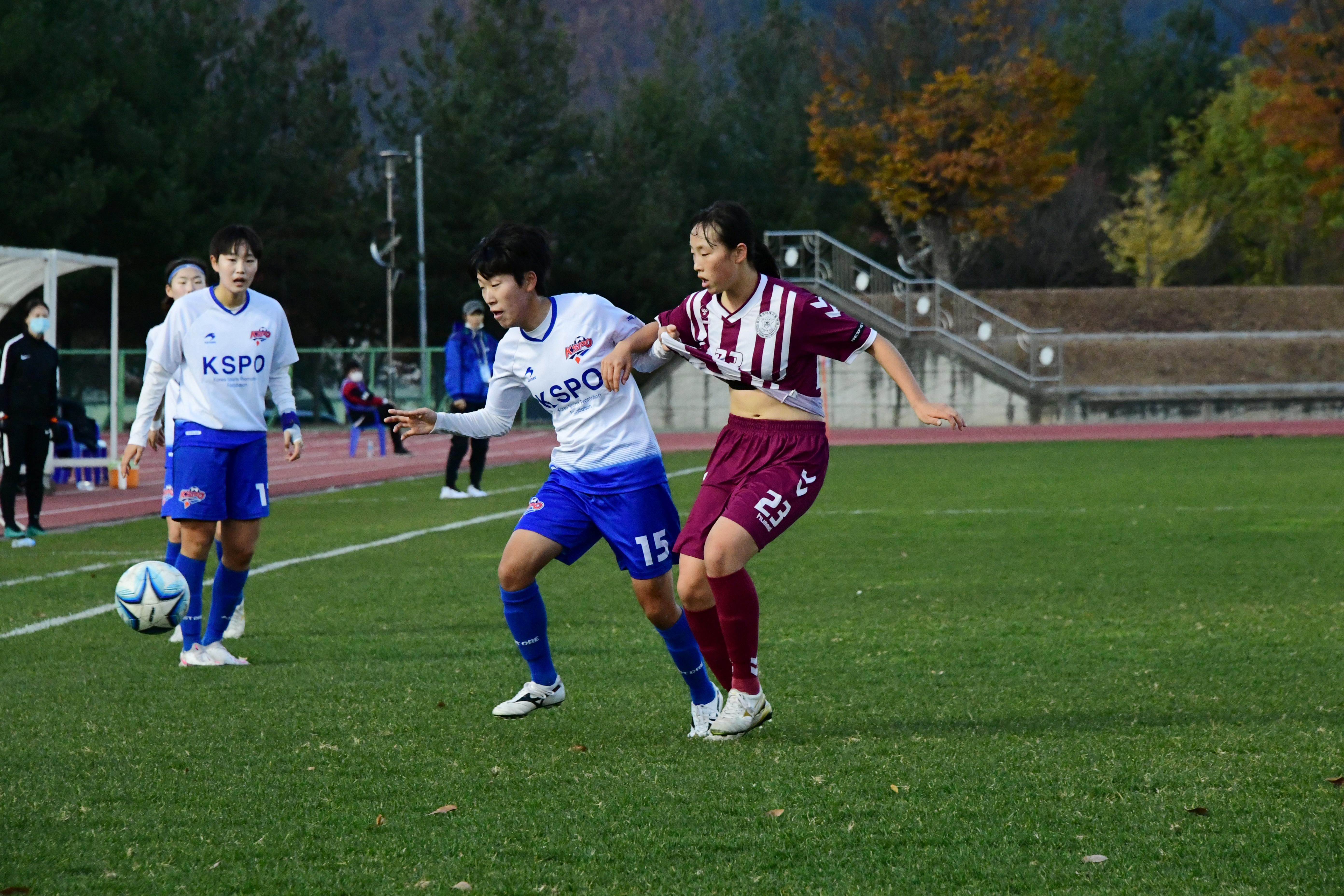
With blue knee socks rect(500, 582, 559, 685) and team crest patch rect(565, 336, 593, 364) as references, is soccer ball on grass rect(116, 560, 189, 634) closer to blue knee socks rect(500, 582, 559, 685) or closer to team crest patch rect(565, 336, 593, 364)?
blue knee socks rect(500, 582, 559, 685)

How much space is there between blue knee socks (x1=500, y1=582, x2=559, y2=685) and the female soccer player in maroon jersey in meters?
0.60

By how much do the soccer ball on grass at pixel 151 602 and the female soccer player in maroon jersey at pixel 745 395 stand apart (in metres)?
2.74

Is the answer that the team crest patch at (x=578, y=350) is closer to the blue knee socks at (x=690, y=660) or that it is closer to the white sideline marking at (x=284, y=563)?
the blue knee socks at (x=690, y=660)

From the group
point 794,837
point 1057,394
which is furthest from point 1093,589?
Result: point 1057,394

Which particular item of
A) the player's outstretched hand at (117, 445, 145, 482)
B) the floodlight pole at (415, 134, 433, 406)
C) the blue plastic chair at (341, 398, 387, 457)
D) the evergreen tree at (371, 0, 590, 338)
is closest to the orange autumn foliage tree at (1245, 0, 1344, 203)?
the evergreen tree at (371, 0, 590, 338)

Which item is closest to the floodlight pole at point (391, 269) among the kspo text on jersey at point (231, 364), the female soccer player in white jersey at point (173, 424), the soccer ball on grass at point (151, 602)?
the female soccer player in white jersey at point (173, 424)

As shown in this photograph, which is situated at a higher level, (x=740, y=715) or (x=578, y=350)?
(x=578, y=350)

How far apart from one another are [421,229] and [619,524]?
138 feet

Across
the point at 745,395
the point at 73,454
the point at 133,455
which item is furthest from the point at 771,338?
the point at 73,454

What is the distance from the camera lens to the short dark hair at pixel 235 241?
7.43 meters

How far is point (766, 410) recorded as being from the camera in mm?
5777

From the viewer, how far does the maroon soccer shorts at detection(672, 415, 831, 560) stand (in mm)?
5621

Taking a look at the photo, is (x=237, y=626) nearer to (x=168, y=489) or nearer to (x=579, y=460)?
(x=168, y=489)

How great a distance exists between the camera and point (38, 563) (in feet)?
38.7
